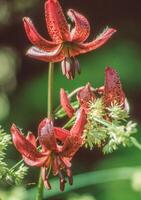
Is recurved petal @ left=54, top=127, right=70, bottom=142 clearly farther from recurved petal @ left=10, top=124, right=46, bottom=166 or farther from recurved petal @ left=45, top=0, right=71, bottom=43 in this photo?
recurved petal @ left=45, top=0, right=71, bottom=43

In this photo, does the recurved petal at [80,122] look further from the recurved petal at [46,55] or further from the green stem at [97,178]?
the green stem at [97,178]

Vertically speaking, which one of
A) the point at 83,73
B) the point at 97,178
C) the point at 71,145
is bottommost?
the point at 97,178

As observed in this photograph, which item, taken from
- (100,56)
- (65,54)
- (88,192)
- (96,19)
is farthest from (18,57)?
(65,54)

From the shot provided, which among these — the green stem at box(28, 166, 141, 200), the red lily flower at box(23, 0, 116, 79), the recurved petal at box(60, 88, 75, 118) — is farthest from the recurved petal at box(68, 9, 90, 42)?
the green stem at box(28, 166, 141, 200)

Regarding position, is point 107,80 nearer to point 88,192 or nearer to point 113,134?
point 113,134

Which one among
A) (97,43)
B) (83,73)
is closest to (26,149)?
(97,43)

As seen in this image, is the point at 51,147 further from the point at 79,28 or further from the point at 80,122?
the point at 79,28
